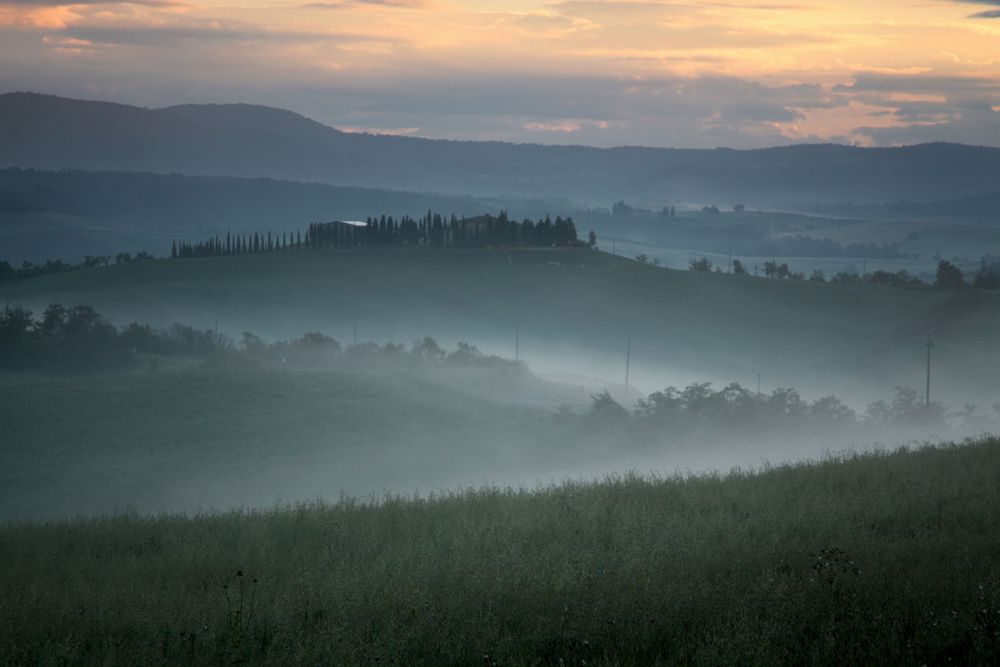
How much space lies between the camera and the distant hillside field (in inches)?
4540

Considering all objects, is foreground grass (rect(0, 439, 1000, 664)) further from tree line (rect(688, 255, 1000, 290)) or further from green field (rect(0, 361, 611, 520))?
tree line (rect(688, 255, 1000, 290))

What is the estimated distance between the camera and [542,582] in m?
9.85

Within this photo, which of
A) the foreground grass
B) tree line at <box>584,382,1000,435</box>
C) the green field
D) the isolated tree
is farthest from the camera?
the isolated tree

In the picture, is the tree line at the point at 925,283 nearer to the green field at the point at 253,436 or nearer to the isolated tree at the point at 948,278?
the isolated tree at the point at 948,278

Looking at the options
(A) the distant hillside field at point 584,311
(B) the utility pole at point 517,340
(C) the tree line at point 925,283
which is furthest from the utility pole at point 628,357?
(C) the tree line at point 925,283

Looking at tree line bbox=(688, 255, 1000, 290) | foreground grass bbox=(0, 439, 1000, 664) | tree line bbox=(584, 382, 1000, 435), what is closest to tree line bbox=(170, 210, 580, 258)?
tree line bbox=(688, 255, 1000, 290)

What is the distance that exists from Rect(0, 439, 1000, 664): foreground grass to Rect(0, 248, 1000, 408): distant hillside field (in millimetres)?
94278

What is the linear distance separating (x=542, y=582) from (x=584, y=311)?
132587 mm

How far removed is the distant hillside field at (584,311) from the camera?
378ft

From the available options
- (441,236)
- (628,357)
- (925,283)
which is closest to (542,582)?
(628,357)

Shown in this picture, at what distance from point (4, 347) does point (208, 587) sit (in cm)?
10683

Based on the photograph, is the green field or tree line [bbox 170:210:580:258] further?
tree line [bbox 170:210:580:258]

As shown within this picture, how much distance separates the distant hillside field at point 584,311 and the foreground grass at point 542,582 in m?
94.3

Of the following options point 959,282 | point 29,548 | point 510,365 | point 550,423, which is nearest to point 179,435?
point 550,423
